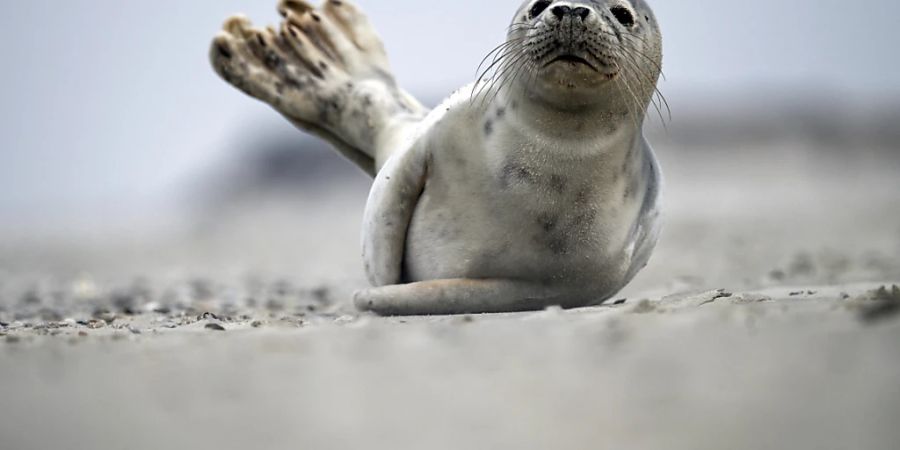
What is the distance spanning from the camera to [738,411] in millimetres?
2408

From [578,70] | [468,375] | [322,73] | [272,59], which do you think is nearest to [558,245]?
[578,70]

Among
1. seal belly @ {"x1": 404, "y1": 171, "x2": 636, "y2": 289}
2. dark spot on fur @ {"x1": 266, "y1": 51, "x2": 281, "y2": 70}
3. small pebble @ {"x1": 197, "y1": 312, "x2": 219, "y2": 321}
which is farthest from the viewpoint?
dark spot on fur @ {"x1": 266, "y1": 51, "x2": 281, "y2": 70}

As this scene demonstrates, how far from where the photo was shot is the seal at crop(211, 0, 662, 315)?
4.18 meters

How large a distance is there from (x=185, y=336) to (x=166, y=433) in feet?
4.09

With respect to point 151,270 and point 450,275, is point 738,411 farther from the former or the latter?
point 151,270

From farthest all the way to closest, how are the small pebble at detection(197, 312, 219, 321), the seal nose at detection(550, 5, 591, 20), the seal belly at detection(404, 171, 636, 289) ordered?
the small pebble at detection(197, 312, 219, 321) → the seal belly at detection(404, 171, 636, 289) → the seal nose at detection(550, 5, 591, 20)

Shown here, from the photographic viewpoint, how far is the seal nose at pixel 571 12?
13.1 feet

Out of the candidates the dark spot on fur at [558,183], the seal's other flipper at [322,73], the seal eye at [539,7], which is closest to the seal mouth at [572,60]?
the seal eye at [539,7]

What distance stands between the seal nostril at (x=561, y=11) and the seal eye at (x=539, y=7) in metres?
0.27

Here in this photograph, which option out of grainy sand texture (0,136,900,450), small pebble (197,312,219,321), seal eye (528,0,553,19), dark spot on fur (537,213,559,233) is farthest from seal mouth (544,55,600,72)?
small pebble (197,312,219,321)

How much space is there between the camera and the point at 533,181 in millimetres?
4387

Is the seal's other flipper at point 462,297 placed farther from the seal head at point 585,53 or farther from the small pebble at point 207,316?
the seal head at point 585,53

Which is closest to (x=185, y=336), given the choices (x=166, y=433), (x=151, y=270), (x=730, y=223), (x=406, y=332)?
(x=406, y=332)

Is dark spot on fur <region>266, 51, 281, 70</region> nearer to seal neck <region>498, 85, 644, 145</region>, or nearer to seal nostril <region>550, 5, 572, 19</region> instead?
seal neck <region>498, 85, 644, 145</region>
